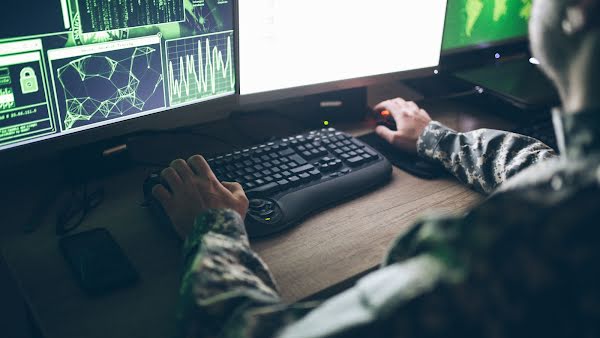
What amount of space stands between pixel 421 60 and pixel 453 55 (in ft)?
0.79

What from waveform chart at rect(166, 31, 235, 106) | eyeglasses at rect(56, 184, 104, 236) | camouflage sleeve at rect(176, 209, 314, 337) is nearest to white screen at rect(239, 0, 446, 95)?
waveform chart at rect(166, 31, 235, 106)

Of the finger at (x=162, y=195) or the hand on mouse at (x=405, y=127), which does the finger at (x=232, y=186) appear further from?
the hand on mouse at (x=405, y=127)

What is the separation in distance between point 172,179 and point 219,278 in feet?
0.92

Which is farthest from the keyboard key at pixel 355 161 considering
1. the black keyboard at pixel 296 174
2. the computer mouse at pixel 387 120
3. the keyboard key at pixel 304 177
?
the computer mouse at pixel 387 120

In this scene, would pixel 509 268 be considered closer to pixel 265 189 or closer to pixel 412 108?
pixel 265 189

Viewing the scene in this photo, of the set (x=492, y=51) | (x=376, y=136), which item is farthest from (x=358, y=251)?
(x=492, y=51)

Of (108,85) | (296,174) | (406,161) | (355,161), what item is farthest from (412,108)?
(108,85)

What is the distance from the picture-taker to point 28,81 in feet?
2.85

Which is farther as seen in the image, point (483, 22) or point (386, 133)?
point (483, 22)

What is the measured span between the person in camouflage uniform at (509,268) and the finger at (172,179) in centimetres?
27

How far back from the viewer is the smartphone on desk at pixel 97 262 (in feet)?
2.49

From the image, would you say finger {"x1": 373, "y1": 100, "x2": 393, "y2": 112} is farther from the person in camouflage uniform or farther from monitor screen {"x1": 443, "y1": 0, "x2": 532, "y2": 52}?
the person in camouflage uniform

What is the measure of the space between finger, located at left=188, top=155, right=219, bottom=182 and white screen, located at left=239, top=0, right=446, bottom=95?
0.26 meters

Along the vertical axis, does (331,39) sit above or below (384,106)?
above
